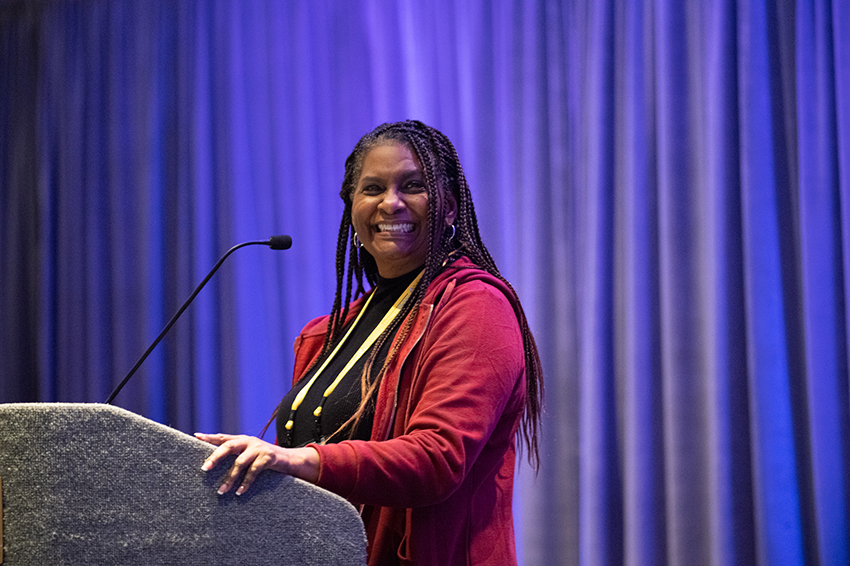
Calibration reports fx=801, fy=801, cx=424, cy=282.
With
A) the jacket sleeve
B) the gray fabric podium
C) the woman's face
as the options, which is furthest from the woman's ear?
the gray fabric podium

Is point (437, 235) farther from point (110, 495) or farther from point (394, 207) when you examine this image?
point (110, 495)

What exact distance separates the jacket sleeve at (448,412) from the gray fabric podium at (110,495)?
0.18 meters

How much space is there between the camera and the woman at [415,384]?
3.29ft

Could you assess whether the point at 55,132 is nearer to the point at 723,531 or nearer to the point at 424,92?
the point at 424,92

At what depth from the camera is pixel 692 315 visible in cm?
241

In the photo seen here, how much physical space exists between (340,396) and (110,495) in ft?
1.83

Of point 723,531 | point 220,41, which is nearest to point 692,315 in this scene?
point 723,531

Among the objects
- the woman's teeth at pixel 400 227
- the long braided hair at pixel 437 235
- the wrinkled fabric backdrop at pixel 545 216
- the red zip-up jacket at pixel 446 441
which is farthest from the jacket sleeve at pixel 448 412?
the wrinkled fabric backdrop at pixel 545 216

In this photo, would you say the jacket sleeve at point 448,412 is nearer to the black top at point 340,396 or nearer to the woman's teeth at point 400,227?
the black top at point 340,396

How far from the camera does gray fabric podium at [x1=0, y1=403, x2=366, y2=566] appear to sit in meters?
0.77

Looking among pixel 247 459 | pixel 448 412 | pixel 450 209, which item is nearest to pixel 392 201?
pixel 450 209

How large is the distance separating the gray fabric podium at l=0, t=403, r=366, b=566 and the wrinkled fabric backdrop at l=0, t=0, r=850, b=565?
1.82 m

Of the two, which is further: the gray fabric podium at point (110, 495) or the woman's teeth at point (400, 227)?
the woman's teeth at point (400, 227)

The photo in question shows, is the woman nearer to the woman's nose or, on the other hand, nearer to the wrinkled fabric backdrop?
the woman's nose
